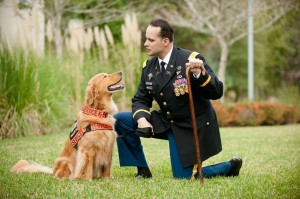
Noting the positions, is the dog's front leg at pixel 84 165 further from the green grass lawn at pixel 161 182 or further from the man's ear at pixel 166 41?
the man's ear at pixel 166 41

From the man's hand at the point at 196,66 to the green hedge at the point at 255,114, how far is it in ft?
31.3

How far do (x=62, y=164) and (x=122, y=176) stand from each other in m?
0.79

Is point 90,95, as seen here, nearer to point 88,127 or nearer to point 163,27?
point 88,127

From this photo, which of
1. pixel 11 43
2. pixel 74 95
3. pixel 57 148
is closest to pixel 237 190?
pixel 57 148

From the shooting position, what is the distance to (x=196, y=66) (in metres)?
5.00

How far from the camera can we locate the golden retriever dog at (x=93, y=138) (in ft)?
18.3

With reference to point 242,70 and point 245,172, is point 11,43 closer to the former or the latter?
point 245,172

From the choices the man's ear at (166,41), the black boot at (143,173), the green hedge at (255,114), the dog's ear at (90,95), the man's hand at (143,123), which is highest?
the man's ear at (166,41)

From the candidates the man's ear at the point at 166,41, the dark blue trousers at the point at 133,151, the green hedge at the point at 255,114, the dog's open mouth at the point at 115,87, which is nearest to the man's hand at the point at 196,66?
the man's ear at the point at 166,41

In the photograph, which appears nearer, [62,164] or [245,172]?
[62,164]

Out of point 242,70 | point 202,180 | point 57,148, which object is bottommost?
point 242,70

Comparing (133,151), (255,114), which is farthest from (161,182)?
(255,114)

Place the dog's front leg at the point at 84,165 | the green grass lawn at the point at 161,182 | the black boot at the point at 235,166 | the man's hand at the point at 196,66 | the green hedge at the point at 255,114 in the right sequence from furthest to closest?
1. the green hedge at the point at 255,114
2. the black boot at the point at 235,166
3. the dog's front leg at the point at 84,165
4. the man's hand at the point at 196,66
5. the green grass lawn at the point at 161,182

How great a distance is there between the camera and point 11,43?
10484mm
